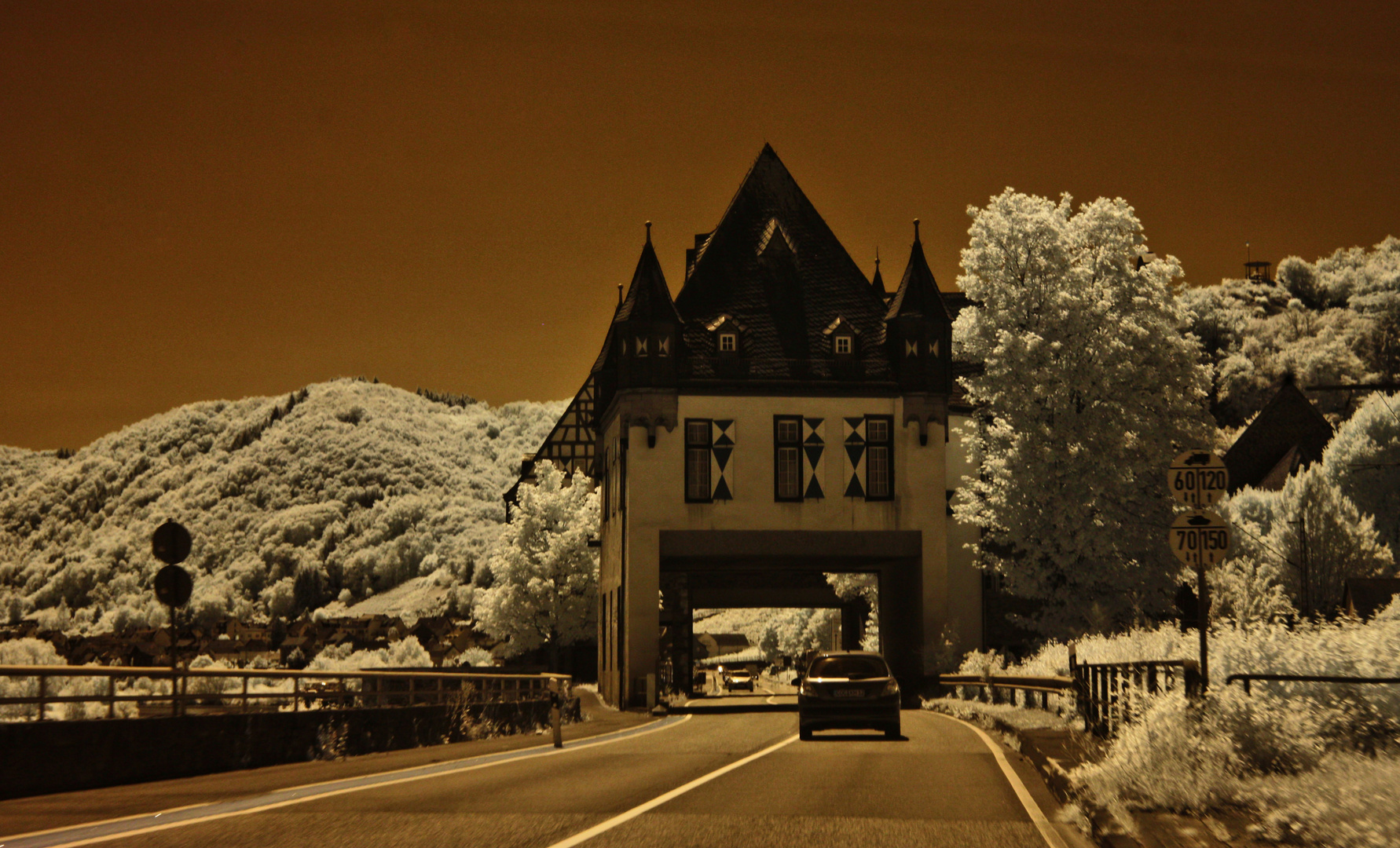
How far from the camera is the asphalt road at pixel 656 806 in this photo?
10586 mm

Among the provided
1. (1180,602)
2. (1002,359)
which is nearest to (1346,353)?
(1180,602)

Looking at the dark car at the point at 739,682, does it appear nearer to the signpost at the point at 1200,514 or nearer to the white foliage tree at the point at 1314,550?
the white foliage tree at the point at 1314,550

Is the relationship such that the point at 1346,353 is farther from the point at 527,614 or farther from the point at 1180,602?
the point at 527,614

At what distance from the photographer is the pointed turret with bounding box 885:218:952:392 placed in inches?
1895

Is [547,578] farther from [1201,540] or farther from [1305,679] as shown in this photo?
[1305,679]

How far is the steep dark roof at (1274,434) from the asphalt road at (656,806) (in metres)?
68.9

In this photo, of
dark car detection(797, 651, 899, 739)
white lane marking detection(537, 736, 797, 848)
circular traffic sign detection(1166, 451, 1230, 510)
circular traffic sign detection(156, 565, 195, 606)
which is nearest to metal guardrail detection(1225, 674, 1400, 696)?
circular traffic sign detection(1166, 451, 1230, 510)

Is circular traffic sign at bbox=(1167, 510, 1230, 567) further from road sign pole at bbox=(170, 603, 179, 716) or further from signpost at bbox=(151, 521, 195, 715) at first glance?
road sign pole at bbox=(170, 603, 179, 716)

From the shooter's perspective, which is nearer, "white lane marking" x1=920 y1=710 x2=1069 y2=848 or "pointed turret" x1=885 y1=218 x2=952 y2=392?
"white lane marking" x1=920 y1=710 x2=1069 y2=848

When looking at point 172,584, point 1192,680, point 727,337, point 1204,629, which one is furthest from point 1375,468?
point 172,584

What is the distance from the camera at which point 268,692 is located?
78.4ft

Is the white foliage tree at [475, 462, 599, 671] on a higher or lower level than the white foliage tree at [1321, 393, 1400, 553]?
lower

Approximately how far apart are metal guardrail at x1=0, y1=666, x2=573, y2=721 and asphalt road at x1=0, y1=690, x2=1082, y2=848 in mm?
2716

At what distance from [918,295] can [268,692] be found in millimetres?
30649
